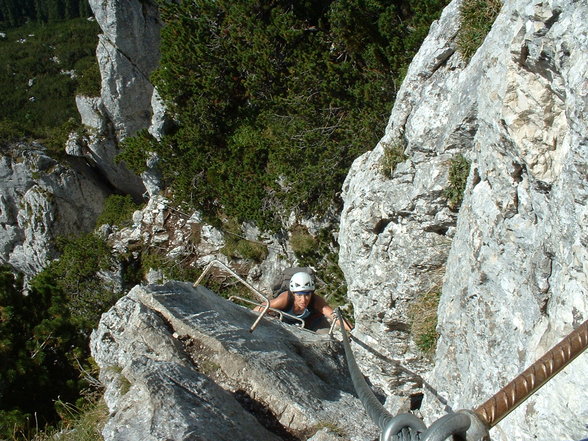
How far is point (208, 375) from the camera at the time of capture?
231 inches

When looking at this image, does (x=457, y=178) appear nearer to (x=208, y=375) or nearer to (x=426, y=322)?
(x=426, y=322)

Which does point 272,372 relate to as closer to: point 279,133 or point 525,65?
point 525,65

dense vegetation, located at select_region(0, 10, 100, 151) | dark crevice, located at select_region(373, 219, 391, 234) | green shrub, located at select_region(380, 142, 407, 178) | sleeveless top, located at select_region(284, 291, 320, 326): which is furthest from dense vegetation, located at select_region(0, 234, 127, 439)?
dense vegetation, located at select_region(0, 10, 100, 151)

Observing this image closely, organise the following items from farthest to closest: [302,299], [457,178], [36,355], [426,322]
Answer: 1. [36,355]
2. [302,299]
3. [426,322]
4. [457,178]

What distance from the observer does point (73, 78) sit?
47.4 m

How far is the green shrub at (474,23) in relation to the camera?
6862 millimetres

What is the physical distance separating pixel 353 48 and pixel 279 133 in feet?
11.1

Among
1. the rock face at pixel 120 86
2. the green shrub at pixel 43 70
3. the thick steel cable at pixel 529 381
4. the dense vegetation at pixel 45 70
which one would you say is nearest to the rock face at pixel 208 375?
the thick steel cable at pixel 529 381

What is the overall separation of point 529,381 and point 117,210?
92.0 feet

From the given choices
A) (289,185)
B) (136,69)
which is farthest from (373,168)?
(136,69)

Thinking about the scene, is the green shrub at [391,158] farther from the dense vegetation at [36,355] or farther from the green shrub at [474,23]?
the dense vegetation at [36,355]

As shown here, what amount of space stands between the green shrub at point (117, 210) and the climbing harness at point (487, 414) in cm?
2573

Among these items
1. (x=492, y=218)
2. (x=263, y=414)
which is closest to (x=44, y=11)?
(x=263, y=414)

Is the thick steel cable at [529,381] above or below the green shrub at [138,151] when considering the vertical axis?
above
